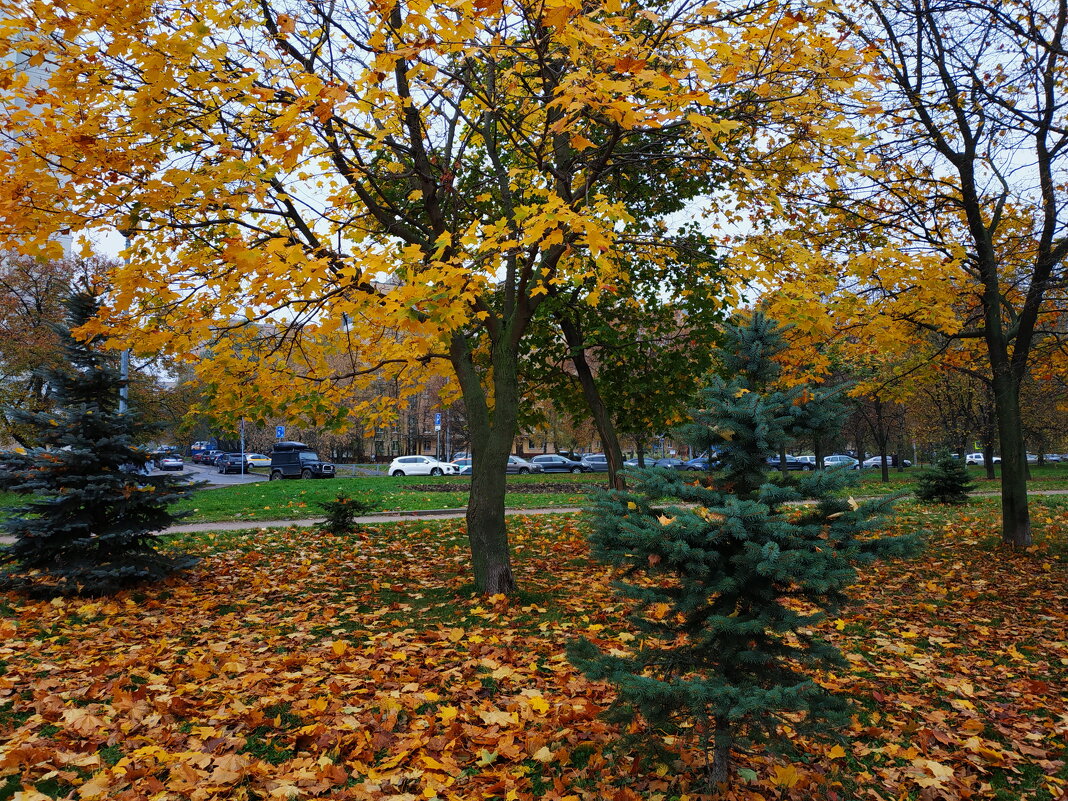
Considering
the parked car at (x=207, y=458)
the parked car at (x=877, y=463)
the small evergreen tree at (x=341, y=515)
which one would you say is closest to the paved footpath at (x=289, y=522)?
the small evergreen tree at (x=341, y=515)

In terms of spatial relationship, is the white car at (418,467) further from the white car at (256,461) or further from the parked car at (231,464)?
the white car at (256,461)

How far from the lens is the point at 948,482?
14727 mm

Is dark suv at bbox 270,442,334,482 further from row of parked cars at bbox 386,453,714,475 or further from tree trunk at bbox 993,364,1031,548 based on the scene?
tree trunk at bbox 993,364,1031,548

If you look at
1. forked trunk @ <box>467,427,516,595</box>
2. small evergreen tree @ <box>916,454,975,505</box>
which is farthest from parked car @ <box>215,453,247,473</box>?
forked trunk @ <box>467,427,516,595</box>

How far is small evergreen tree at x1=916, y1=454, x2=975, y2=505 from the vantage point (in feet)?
48.1

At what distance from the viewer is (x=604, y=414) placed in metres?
11.8

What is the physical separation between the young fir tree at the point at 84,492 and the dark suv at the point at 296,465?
86.2 feet

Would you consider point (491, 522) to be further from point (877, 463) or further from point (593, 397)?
point (877, 463)

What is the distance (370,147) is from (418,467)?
30424 millimetres

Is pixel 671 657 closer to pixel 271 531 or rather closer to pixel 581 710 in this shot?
pixel 581 710

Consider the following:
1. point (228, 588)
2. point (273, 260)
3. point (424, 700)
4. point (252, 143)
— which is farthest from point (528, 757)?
point (252, 143)

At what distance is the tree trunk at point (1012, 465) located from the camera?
28.0 ft

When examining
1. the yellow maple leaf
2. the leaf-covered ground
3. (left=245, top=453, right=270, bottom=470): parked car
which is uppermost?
(left=245, top=453, right=270, bottom=470): parked car

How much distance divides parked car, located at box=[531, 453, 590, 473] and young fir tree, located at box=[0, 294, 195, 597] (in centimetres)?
3236
